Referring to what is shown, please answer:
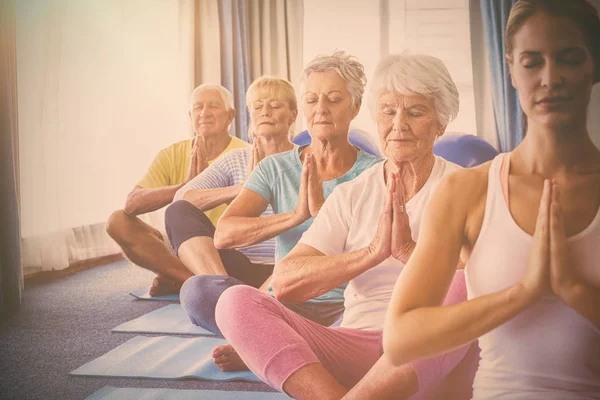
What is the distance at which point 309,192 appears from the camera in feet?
5.08

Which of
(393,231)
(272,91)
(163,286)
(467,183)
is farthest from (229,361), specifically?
(467,183)

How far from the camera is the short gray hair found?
1.51 metres

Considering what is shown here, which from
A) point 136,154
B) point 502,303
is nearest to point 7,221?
point 136,154

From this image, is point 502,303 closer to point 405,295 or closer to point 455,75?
point 405,295

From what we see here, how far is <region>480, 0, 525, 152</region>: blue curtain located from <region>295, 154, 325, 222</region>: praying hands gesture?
488 mm

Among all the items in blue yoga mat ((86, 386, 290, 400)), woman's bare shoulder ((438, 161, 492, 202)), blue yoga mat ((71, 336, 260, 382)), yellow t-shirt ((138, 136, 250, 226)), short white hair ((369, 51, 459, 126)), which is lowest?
blue yoga mat ((86, 386, 290, 400))

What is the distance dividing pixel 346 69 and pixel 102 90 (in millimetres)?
1041

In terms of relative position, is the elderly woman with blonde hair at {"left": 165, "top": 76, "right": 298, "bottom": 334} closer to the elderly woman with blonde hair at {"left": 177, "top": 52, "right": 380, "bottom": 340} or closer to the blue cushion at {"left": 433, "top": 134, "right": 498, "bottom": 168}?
the elderly woman with blonde hair at {"left": 177, "top": 52, "right": 380, "bottom": 340}

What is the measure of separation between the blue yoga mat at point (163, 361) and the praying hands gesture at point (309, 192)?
0.59m

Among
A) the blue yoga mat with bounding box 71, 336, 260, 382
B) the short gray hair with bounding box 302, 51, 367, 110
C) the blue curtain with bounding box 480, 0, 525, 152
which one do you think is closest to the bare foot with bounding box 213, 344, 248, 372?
the blue yoga mat with bounding box 71, 336, 260, 382

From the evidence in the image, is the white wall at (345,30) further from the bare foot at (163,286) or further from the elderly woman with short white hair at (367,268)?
the bare foot at (163,286)

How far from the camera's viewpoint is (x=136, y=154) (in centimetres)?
204

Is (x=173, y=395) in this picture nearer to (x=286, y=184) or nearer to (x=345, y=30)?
(x=286, y=184)

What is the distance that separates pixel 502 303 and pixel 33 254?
219cm
